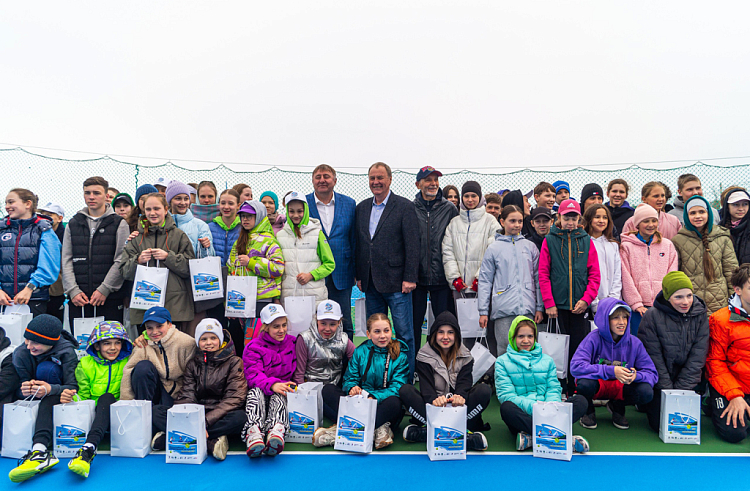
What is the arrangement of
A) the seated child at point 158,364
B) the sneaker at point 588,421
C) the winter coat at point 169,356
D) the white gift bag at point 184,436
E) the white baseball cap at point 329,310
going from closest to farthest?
1. the white gift bag at point 184,436
2. the seated child at point 158,364
3. the winter coat at point 169,356
4. the sneaker at point 588,421
5. the white baseball cap at point 329,310

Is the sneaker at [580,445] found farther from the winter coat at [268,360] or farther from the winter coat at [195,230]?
the winter coat at [195,230]

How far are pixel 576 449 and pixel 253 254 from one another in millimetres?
2891

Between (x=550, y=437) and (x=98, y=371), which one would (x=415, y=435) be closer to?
(x=550, y=437)

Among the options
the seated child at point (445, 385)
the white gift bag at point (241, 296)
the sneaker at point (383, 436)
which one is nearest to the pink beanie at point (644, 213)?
the seated child at point (445, 385)

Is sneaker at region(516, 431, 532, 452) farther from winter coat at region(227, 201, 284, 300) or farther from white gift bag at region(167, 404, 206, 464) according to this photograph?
Answer: winter coat at region(227, 201, 284, 300)

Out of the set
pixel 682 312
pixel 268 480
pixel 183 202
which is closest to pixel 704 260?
pixel 682 312

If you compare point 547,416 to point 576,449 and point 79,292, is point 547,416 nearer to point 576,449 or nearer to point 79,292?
point 576,449

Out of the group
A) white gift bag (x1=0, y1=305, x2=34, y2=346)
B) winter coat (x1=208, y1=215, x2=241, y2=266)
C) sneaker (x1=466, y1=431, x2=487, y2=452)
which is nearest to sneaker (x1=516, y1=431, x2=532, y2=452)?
sneaker (x1=466, y1=431, x2=487, y2=452)

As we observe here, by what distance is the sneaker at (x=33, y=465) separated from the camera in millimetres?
2693

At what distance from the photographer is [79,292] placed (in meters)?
4.10

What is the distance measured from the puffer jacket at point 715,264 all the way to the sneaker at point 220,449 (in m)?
3.99

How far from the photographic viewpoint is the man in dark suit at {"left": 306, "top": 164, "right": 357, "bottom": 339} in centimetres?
438

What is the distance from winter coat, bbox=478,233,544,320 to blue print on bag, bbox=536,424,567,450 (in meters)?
1.20

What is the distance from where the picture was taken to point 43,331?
125 inches
